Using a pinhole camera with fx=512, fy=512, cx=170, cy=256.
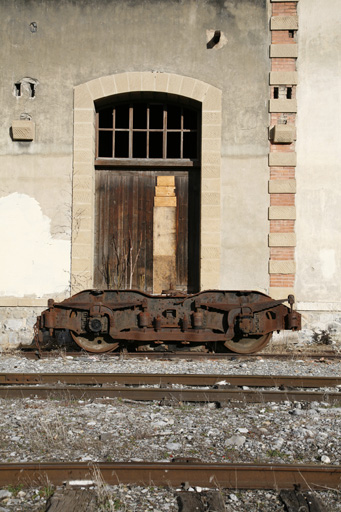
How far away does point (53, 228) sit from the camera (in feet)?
36.2

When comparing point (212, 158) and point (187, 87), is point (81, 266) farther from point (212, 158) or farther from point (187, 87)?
point (187, 87)

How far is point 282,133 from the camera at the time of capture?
1087 centimetres

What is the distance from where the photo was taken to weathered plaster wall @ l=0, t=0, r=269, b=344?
36.2 ft

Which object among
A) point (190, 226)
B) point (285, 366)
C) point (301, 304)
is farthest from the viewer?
point (190, 226)

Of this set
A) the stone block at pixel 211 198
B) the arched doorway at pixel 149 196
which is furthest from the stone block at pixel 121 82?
the stone block at pixel 211 198

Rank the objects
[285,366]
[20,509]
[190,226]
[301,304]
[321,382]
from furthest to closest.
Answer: [190,226]
[301,304]
[285,366]
[321,382]
[20,509]

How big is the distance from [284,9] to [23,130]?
6257mm

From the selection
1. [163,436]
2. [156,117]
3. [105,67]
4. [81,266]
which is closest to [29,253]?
[81,266]

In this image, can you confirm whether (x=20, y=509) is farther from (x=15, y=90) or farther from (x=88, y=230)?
(x=15, y=90)

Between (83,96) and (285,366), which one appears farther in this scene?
(83,96)

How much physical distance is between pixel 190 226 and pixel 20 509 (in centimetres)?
868

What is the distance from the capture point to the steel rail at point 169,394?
5703 mm

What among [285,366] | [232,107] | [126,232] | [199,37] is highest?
[199,37]

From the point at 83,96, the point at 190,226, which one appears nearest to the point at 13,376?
the point at 190,226
